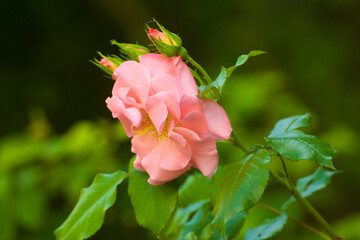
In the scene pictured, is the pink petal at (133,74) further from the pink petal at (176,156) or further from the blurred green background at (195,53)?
the blurred green background at (195,53)

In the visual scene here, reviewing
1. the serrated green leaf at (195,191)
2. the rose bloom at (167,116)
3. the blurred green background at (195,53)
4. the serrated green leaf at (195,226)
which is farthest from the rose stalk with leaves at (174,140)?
the blurred green background at (195,53)

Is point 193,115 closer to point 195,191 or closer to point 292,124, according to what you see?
point 292,124

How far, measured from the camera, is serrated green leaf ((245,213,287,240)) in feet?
2.00

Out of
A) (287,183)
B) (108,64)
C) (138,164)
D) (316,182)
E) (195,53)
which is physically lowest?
(195,53)

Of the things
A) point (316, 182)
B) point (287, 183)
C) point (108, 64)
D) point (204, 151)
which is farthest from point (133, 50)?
point (316, 182)

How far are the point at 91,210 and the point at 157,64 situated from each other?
198mm

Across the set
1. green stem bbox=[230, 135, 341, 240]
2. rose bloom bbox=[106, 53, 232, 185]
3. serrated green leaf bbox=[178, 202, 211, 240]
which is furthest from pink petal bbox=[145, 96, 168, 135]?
serrated green leaf bbox=[178, 202, 211, 240]

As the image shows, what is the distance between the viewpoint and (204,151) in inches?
19.6

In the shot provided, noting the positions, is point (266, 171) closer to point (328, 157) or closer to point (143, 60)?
point (328, 157)

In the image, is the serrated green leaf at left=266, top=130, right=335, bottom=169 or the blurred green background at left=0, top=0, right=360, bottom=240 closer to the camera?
the serrated green leaf at left=266, top=130, right=335, bottom=169

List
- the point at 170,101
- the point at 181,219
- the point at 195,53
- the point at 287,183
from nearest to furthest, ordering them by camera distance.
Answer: the point at 170,101, the point at 287,183, the point at 181,219, the point at 195,53

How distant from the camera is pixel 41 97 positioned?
2596 mm

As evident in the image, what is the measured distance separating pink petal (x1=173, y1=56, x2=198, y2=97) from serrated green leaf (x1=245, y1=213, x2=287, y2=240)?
0.23 metres

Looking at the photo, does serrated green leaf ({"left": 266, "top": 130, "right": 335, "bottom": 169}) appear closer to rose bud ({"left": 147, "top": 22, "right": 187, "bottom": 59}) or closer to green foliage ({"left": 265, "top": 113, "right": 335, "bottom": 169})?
green foliage ({"left": 265, "top": 113, "right": 335, "bottom": 169})
